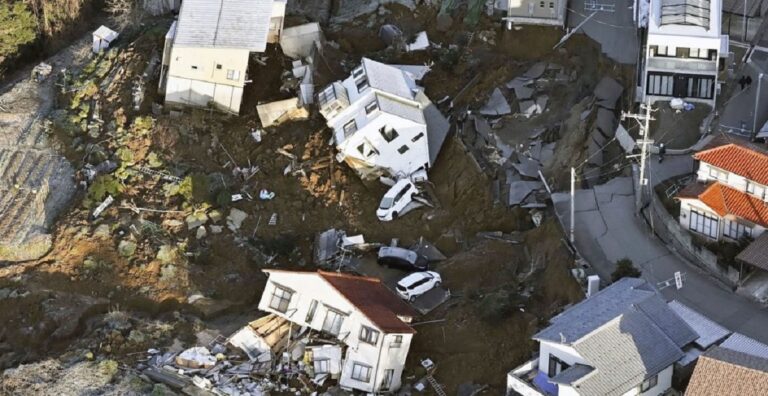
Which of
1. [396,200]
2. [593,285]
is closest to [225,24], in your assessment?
[396,200]

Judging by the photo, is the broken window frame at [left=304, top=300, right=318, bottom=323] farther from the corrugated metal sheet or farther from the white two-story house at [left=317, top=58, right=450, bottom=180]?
the corrugated metal sheet

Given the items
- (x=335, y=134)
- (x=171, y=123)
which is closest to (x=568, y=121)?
(x=335, y=134)

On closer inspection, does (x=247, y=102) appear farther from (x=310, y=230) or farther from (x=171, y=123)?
(x=310, y=230)

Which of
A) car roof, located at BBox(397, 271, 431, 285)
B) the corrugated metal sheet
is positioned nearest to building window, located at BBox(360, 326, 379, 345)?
car roof, located at BBox(397, 271, 431, 285)

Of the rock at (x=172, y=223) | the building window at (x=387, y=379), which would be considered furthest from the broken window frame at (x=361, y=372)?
the rock at (x=172, y=223)

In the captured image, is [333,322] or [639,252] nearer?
[333,322]

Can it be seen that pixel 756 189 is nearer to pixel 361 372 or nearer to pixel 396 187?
pixel 396 187
